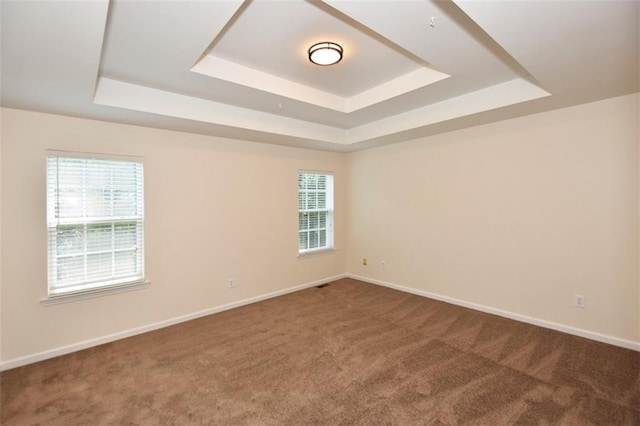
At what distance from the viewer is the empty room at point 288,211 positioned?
197 centimetres

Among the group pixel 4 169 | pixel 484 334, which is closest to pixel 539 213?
pixel 484 334

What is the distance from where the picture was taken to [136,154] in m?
3.32

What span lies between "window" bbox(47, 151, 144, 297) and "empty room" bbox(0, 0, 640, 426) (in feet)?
0.05

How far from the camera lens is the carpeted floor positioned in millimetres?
2016

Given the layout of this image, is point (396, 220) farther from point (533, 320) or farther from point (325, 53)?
point (325, 53)

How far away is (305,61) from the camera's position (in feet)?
8.96

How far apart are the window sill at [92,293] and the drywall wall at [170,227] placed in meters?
0.05

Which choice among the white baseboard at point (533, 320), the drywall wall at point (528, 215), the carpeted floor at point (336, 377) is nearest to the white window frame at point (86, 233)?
the carpeted floor at point (336, 377)

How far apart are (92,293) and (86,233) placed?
0.61 m

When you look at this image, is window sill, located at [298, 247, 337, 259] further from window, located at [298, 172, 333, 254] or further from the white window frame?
the white window frame

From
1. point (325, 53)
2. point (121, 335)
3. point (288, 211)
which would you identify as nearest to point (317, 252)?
point (288, 211)

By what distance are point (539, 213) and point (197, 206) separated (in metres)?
3.99

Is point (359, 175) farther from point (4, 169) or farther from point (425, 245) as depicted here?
point (4, 169)

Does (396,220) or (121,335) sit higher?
(396,220)
